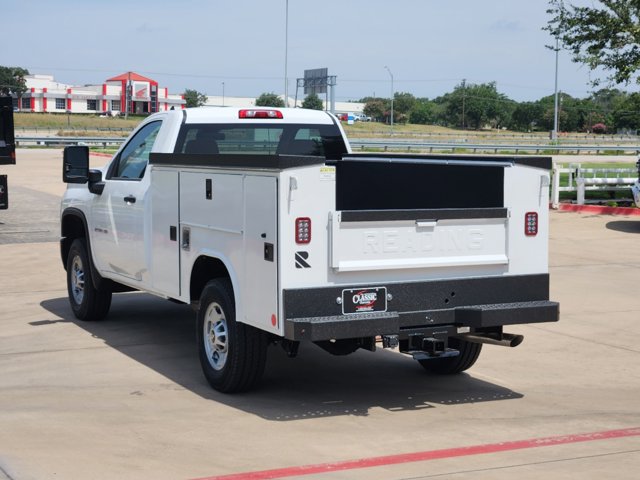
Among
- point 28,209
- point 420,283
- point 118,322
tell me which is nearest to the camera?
point 420,283

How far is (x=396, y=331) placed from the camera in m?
7.36

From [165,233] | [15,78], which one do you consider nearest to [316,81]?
[15,78]

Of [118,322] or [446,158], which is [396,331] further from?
[118,322]

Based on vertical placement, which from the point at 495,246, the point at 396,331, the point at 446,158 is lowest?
the point at 396,331

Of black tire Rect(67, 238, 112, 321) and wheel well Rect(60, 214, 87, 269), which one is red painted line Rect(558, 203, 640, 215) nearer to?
wheel well Rect(60, 214, 87, 269)

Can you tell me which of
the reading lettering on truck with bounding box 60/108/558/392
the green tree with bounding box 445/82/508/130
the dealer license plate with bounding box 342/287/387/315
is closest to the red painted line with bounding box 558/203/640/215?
the reading lettering on truck with bounding box 60/108/558/392

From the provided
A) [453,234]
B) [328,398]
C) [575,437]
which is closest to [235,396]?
[328,398]

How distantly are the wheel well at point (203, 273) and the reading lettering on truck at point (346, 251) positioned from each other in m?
0.01

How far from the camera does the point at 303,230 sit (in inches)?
282

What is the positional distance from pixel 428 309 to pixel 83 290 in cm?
481

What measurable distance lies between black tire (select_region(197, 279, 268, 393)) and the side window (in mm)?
2054

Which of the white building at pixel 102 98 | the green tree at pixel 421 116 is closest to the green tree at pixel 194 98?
the white building at pixel 102 98

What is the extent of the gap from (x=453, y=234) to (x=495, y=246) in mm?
406

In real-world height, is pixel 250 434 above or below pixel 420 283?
below
